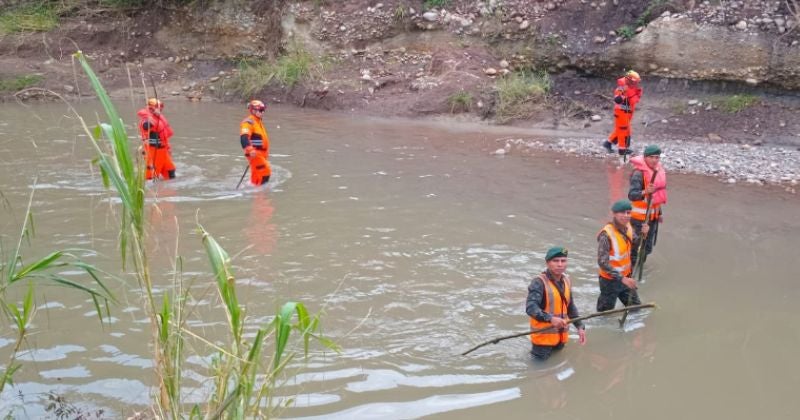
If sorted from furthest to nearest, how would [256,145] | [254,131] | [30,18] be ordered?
1. [30,18]
2. [256,145]
3. [254,131]

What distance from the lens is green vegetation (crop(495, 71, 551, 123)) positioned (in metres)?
16.1

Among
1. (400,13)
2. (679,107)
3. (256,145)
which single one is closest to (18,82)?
(400,13)

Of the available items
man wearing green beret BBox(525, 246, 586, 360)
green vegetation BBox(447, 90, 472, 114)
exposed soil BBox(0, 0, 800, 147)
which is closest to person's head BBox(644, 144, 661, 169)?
man wearing green beret BBox(525, 246, 586, 360)

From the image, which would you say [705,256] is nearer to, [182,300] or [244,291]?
[244,291]

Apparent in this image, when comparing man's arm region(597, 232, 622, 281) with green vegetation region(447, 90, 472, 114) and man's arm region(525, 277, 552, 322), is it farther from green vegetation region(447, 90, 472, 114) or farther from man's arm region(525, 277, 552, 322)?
green vegetation region(447, 90, 472, 114)

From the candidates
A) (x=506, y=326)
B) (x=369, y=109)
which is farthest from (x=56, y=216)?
(x=369, y=109)

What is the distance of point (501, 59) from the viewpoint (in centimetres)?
1778

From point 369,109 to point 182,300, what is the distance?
1426cm

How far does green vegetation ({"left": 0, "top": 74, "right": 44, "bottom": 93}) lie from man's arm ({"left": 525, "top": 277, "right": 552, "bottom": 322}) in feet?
58.9

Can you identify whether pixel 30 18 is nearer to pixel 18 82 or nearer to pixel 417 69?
pixel 18 82

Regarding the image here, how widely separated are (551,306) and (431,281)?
206 centimetres

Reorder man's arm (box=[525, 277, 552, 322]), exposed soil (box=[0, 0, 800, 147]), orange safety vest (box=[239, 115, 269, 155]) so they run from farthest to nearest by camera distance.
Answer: exposed soil (box=[0, 0, 800, 147]) → orange safety vest (box=[239, 115, 269, 155]) → man's arm (box=[525, 277, 552, 322])

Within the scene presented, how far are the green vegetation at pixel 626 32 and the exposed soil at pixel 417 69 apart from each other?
45cm

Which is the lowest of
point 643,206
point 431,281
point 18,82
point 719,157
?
point 431,281
